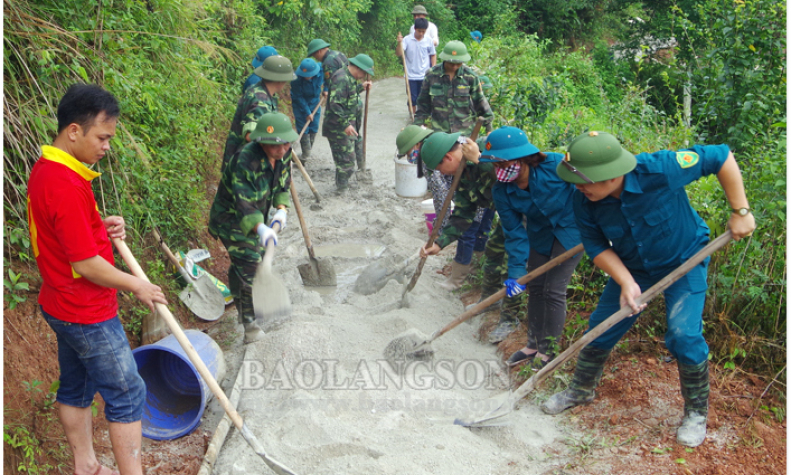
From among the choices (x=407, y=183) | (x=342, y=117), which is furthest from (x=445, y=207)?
(x=342, y=117)

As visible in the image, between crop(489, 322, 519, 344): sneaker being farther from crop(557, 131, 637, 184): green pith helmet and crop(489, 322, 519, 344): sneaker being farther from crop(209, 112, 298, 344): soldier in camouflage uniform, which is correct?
crop(557, 131, 637, 184): green pith helmet

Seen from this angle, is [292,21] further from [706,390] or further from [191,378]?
[706,390]

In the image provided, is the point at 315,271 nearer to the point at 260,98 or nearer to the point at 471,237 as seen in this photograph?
the point at 471,237

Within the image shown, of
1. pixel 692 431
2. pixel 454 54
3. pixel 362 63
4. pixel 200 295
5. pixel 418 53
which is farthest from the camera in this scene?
pixel 418 53

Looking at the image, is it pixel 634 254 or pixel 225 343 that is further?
pixel 225 343

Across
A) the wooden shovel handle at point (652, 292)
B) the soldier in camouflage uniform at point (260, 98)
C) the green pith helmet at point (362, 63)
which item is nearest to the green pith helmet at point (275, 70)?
the soldier in camouflage uniform at point (260, 98)

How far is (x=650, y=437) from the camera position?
10.0ft

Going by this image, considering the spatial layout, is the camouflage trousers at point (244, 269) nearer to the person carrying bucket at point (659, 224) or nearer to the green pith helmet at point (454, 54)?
the person carrying bucket at point (659, 224)

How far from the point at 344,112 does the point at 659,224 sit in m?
5.37

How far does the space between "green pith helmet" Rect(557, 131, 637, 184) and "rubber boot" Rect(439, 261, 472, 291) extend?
8.92ft

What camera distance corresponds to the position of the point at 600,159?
8.77 feet

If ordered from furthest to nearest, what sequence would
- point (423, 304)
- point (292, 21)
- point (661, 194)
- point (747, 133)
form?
1. point (292, 21)
2. point (747, 133)
3. point (423, 304)
4. point (661, 194)

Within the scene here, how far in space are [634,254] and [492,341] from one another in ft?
5.57

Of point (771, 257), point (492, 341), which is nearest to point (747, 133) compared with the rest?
point (771, 257)
